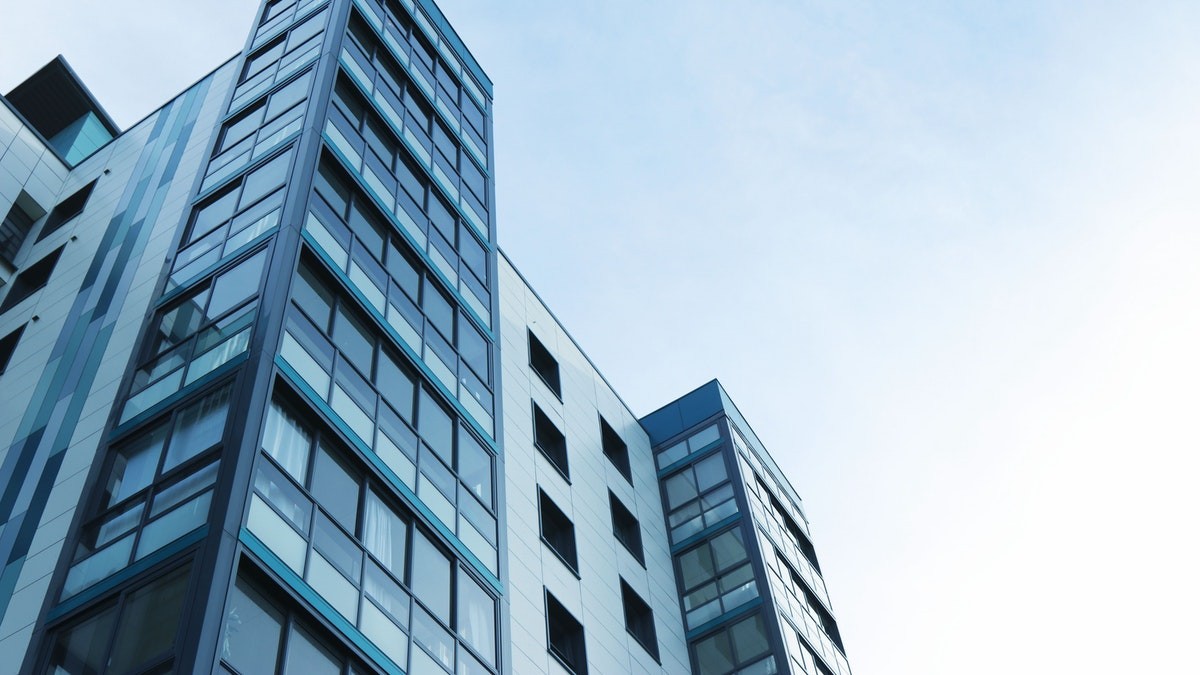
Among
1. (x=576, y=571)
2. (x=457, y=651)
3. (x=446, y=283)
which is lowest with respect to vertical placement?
(x=457, y=651)

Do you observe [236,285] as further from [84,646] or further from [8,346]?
[8,346]

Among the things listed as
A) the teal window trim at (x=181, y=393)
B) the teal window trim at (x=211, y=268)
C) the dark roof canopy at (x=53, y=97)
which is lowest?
the teal window trim at (x=181, y=393)

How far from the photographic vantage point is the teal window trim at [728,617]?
31.3m

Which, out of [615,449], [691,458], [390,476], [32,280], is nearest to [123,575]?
[390,476]

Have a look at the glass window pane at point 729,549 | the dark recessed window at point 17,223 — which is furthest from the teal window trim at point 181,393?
the glass window pane at point 729,549

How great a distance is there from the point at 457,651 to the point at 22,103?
30.4 m

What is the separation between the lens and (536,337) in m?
33.4

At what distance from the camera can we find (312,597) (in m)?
15.5

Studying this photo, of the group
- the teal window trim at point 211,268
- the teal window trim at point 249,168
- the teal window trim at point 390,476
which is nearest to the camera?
the teal window trim at point 390,476

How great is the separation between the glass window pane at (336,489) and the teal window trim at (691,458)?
20.1m

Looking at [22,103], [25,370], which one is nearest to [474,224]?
[25,370]

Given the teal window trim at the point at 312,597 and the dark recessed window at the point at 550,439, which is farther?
the dark recessed window at the point at 550,439

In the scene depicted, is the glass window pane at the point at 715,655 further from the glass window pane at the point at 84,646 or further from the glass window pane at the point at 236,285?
the glass window pane at the point at 84,646

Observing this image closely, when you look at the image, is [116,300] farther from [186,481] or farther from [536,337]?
[536,337]
